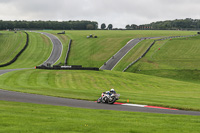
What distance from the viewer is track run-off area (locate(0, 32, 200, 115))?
21.1 meters

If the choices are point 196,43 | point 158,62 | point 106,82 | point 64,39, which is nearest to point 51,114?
point 106,82

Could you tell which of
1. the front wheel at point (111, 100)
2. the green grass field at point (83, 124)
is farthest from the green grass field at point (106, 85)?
the front wheel at point (111, 100)

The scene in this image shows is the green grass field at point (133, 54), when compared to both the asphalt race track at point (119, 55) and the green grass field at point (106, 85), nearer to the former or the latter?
the green grass field at point (106, 85)

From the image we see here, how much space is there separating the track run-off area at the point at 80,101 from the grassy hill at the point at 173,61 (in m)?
9.11

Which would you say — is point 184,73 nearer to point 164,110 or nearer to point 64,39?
point 164,110

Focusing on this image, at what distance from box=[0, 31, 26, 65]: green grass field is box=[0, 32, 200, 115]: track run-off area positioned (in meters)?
12.9

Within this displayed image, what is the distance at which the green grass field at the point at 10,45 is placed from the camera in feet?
291

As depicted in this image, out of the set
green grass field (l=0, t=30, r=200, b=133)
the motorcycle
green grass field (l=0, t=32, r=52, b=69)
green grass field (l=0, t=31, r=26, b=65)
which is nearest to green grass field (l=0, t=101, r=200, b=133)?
green grass field (l=0, t=30, r=200, b=133)

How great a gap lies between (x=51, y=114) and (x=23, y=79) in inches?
1197

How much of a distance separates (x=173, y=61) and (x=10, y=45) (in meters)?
63.9

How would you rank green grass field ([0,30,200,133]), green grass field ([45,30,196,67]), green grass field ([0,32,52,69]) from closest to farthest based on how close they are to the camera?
green grass field ([0,30,200,133]) < green grass field ([0,32,52,69]) < green grass field ([45,30,196,67])

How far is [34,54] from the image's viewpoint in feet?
304

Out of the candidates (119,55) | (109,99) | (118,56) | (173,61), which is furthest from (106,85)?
(119,55)

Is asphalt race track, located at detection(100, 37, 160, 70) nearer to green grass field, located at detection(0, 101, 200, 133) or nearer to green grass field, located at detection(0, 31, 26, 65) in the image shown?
green grass field, located at detection(0, 31, 26, 65)
